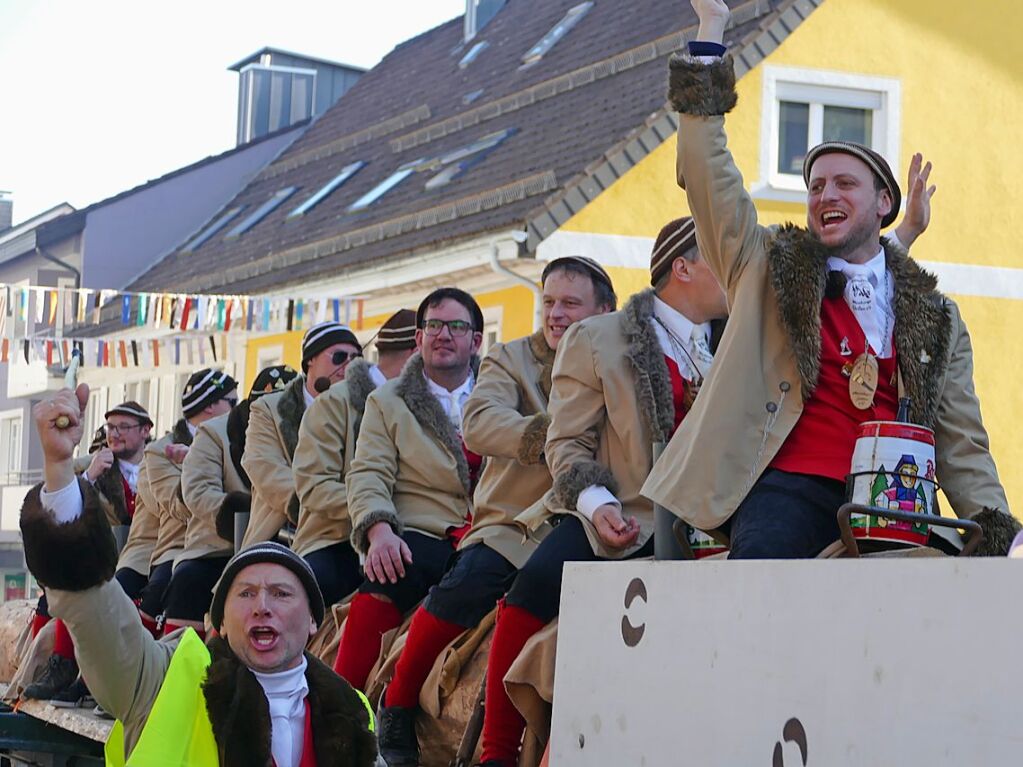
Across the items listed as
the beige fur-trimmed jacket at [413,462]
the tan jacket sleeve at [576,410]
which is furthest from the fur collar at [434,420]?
the tan jacket sleeve at [576,410]

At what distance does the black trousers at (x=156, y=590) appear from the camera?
10.6 metres

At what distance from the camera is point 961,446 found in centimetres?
516

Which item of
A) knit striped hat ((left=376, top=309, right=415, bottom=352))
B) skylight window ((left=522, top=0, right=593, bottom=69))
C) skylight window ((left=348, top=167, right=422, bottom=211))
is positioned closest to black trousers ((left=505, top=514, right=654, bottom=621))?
knit striped hat ((left=376, top=309, right=415, bottom=352))

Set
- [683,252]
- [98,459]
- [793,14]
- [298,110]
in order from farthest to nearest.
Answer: [298,110] < [793,14] < [98,459] < [683,252]

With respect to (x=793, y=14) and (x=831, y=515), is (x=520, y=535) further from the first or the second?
(x=793, y=14)

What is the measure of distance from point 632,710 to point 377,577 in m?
3.06

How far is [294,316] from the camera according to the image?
23.2 m

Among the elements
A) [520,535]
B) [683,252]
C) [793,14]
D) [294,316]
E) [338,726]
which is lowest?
[338,726]

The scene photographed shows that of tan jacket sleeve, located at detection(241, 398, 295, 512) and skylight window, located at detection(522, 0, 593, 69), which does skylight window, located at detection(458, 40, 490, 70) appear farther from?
tan jacket sleeve, located at detection(241, 398, 295, 512)

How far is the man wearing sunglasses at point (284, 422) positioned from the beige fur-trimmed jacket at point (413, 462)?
1.29 meters

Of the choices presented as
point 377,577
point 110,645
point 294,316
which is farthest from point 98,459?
point 294,316

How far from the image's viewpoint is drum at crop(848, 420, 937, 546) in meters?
4.47

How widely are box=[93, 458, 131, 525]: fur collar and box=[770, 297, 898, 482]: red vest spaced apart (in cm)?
785

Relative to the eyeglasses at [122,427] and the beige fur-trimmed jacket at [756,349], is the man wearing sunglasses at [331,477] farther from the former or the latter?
the eyeglasses at [122,427]
